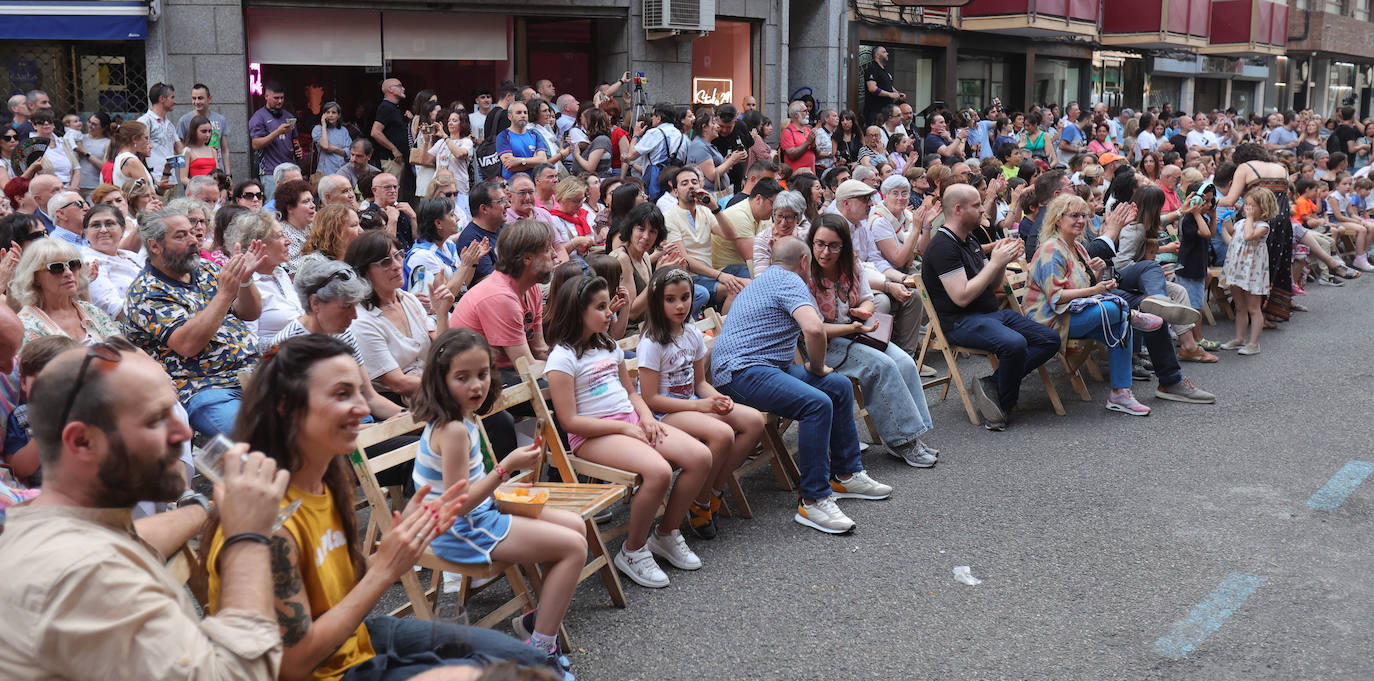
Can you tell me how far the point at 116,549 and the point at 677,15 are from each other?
44.2ft

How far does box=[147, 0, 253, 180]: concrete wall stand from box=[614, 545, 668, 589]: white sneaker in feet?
30.7

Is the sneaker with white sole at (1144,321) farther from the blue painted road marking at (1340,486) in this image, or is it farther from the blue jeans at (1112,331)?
the blue painted road marking at (1340,486)

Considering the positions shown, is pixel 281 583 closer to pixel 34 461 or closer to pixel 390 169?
pixel 34 461

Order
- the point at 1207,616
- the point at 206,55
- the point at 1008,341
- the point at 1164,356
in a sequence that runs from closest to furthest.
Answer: the point at 1207,616, the point at 1008,341, the point at 1164,356, the point at 206,55

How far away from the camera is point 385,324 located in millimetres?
5082

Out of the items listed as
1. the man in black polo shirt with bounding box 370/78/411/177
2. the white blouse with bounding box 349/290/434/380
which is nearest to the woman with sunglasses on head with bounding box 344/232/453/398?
the white blouse with bounding box 349/290/434/380

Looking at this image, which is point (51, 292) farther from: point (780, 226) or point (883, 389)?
point (780, 226)

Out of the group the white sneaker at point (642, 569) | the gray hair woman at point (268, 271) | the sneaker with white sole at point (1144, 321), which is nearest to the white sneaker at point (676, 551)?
the white sneaker at point (642, 569)

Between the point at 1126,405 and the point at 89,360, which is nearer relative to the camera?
the point at 89,360

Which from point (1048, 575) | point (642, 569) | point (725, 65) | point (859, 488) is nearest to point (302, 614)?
point (642, 569)

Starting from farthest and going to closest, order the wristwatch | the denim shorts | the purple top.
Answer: the purple top → the denim shorts → the wristwatch

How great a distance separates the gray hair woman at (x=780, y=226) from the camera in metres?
7.23

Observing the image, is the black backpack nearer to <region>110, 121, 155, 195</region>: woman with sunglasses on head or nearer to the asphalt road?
<region>110, 121, 155, 195</region>: woman with sunglasses on head

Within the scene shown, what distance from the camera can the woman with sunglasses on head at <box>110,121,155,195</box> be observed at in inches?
332
